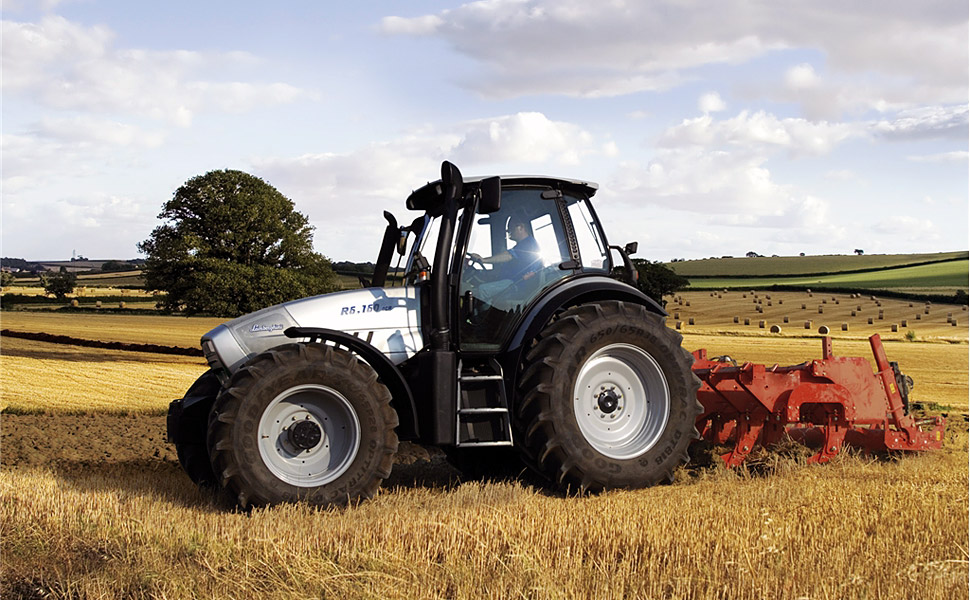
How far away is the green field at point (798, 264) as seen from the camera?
237 feet

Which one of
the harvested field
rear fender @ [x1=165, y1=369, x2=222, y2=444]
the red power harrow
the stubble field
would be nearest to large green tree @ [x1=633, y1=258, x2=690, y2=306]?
the harvested field

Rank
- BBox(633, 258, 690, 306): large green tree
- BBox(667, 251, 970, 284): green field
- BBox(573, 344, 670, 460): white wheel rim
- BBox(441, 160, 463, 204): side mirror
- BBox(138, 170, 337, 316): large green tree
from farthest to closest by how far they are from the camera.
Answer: BBox(667, 251, 970, 284): green field
BBox(633, 258, 690, 306): large green tree
BBox(138, 170, 337, 316): large green tree
BBox(573, 344, 670, 460): white wheel rim
BBox(441, 160, 463, 204): side mirror

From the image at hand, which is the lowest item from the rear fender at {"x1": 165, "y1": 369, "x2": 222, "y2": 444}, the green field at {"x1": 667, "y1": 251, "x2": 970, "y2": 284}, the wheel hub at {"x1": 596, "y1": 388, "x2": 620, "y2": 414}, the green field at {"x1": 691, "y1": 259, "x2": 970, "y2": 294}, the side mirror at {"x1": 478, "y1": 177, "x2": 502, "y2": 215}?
the rear fender at {"x1": 165, "y1": 369, "x2": 222, "y2": 444}

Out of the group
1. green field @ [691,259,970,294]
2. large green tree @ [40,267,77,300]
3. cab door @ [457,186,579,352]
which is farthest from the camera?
large green tree @ [40,267,77,300]

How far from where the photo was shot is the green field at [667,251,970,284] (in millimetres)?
72312

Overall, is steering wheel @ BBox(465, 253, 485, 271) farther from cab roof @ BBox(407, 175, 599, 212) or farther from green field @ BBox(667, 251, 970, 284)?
green field @ BBox(667, 251, 970, 284)

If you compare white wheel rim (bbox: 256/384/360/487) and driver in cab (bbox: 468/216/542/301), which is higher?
driver in cab (bbox: 468/216/542/301)

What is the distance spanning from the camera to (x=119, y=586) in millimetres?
5035

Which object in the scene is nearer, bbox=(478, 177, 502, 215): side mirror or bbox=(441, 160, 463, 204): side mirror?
bbox=(478, 177, 502, 215): side mirror

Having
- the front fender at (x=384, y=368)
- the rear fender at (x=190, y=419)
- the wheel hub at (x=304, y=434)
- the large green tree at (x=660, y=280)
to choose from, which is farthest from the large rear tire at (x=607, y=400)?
the large green tree at (x=660, y=280)

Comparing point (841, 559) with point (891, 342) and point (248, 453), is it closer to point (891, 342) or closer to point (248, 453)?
point (248, 453)

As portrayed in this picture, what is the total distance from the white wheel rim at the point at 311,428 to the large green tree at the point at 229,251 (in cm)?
1986

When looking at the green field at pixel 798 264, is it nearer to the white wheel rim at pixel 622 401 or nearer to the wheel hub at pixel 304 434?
the white wheel rim at pixel 622 401

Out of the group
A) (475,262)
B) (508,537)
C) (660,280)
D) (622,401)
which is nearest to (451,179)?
(475,262)
